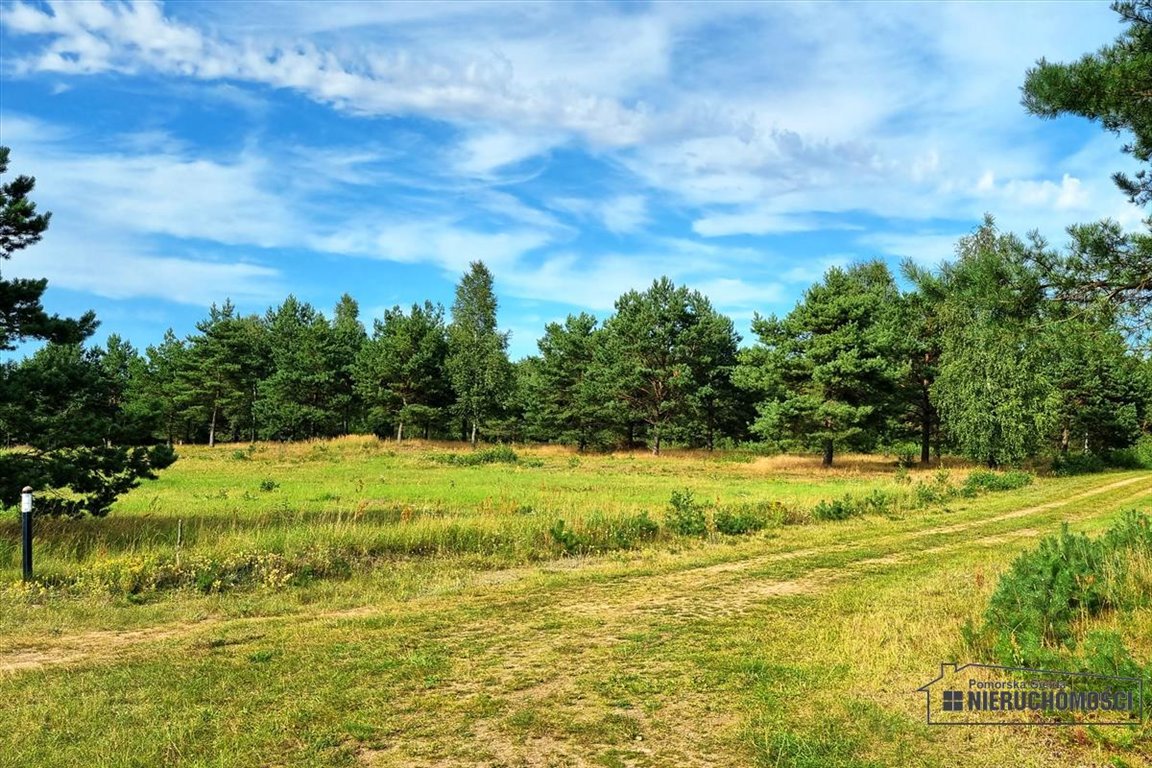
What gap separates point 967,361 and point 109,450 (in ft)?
129

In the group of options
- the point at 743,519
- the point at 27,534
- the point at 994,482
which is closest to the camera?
the point at 27,534

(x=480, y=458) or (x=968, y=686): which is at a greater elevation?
(x=968, y=686)

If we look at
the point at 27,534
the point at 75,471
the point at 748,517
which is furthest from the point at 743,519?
the point at 75,471

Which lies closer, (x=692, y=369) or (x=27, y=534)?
(x=27, y=534)

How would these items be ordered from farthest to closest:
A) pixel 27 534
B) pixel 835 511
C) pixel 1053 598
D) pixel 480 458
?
pixel 480 458
pixel 835 511
pixel 27 534
pixel 1053 598

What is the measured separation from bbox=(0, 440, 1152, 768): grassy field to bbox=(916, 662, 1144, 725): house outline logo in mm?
134

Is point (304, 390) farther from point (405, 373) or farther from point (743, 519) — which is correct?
point (743, 519)

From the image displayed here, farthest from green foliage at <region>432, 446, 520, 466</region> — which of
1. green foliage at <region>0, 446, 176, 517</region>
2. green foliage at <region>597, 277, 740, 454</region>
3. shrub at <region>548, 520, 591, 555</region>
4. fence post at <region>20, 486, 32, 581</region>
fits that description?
fence post at <region>20, 486, 32, 581</region>

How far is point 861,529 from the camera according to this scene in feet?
56.1

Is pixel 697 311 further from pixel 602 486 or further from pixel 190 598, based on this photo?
pixel 190 598

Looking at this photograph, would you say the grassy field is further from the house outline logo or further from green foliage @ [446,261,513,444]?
green foliage @ [446,261,513,444]

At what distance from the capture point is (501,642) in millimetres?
7656

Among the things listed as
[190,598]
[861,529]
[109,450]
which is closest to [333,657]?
[190,598]

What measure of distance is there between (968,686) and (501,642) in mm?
4405
